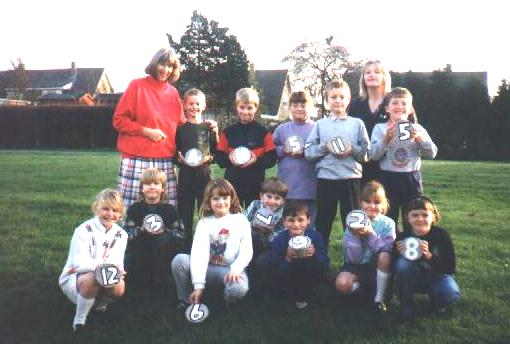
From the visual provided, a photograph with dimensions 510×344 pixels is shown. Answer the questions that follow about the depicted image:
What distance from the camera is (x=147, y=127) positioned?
559cm

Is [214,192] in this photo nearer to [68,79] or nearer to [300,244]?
[300,244]

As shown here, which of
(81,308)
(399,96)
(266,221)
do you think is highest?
(399,96)

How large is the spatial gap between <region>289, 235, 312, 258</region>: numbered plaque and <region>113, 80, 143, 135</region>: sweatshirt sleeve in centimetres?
205

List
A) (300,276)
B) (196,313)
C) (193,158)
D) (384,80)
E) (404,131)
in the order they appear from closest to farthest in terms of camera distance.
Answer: (196,313)
(300,276)
(404,131)
(193,158)
(384,80)

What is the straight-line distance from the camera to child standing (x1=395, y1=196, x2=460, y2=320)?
14.5 feet

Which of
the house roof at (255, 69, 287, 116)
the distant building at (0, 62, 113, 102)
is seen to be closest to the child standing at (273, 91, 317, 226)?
the house roof at (255, 69, 287, 116)

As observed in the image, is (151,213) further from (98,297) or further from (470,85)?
(470,85)

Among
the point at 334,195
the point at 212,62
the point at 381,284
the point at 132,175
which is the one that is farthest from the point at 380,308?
the point at 212,62

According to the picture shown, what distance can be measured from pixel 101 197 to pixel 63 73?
76.8 meters

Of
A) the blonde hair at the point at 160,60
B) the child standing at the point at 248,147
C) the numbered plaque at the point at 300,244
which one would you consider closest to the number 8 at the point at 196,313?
the numbered plaque at the point at 300,244

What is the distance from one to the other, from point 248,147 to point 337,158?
3.30 feet

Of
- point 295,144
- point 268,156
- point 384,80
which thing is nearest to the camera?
point 295,144

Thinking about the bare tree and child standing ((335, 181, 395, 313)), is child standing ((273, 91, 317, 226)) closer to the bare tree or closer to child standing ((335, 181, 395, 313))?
child standing ((335, 181, 395, 313))

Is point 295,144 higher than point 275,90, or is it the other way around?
→ point 275,90
